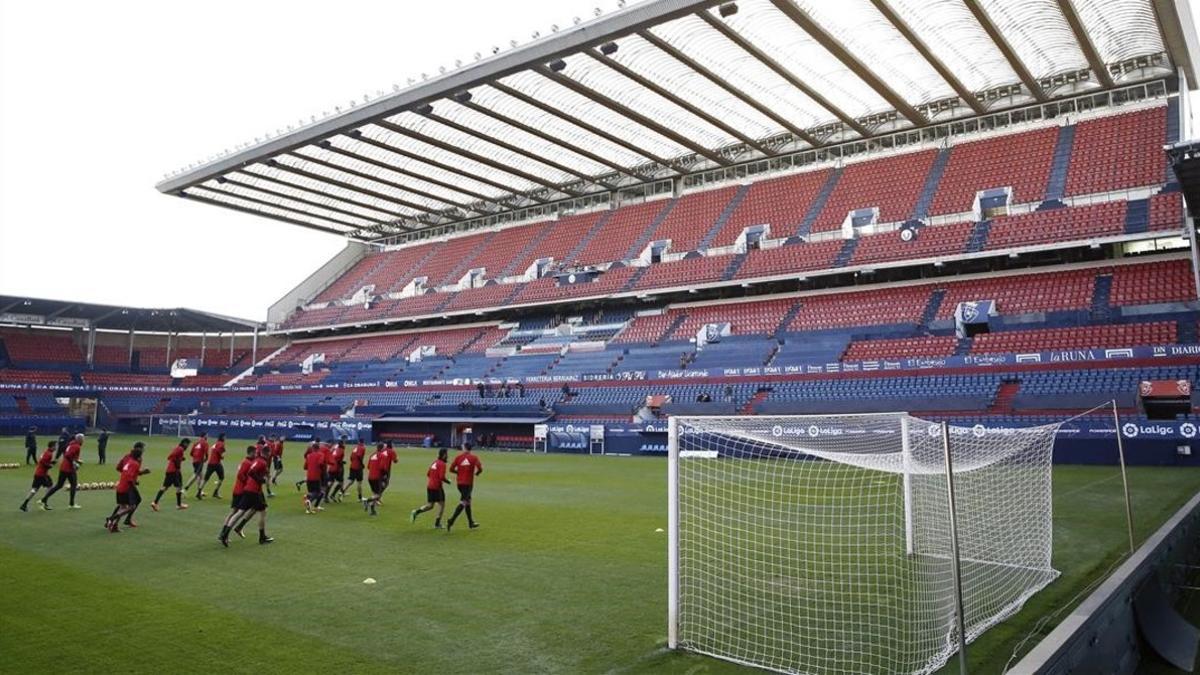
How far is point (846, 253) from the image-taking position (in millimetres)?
34156

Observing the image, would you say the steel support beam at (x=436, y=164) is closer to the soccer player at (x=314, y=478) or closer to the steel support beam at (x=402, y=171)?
the steel support beam at (x=402, y=171)

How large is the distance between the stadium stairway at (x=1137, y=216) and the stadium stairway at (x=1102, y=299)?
238 cm

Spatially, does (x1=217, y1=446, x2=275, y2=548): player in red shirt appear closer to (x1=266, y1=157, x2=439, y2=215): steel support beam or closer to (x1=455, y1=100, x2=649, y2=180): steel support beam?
(x1=455, y1=100, x2=649, y2=180): steel support beam

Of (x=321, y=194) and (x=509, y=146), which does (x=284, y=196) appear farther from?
(x=509, y=146)

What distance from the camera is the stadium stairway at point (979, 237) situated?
3047 cm

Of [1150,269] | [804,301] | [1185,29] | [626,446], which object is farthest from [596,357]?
[1185,29]

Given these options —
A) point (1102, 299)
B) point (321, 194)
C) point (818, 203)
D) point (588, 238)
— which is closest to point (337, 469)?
point (1102, 299)

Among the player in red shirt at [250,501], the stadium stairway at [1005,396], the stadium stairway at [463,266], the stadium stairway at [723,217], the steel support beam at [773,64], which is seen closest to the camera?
the player in red shirt at [250,501]

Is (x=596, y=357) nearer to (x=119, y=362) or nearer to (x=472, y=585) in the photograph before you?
(x=472, y=585)

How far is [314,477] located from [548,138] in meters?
26.3

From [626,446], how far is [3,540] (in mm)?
23169

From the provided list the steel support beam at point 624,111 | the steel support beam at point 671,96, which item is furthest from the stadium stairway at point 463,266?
the steel support beam at point 671,96

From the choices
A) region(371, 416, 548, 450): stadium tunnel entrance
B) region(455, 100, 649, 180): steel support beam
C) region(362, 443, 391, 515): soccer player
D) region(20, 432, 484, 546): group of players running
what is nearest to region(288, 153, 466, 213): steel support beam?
region(455, 100, 649, 180): steel support beam

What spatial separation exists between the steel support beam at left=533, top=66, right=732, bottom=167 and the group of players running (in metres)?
19.2
